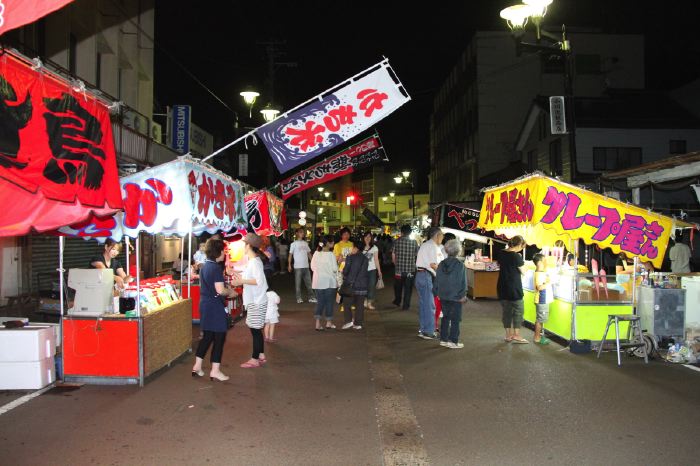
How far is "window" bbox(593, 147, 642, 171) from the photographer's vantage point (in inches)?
1046

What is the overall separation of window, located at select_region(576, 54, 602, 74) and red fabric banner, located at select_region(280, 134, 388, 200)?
23.3 metres

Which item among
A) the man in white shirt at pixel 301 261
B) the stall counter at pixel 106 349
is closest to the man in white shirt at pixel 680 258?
the man in white shirt at pixel 301 261

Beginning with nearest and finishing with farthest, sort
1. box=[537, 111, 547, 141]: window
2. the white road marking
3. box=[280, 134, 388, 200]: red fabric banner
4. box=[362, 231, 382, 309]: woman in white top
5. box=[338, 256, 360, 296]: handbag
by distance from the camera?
the white road marking, box=[338, 256, 360, 296]: handbag, box=[362, 231, 382, 309]: woman in white top, box=[280, 134, 388, 200]: red fabric banner, box=[537, 111, 547, 141]: window

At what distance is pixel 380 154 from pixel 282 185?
3511 mm

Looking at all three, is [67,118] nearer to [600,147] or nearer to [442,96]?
[600,147]

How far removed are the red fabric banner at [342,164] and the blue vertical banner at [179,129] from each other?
4.00 metres

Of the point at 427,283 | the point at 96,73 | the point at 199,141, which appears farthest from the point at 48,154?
the point at 199,141

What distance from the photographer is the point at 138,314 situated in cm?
705

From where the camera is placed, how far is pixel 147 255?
17.3m

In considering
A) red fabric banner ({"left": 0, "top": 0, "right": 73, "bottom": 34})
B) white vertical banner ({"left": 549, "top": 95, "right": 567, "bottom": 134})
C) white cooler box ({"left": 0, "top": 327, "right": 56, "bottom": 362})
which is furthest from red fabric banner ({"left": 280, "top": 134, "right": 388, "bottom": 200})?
red fabric banner ({"left": 0, "top": 0, "right": 73, "bottom": 34})

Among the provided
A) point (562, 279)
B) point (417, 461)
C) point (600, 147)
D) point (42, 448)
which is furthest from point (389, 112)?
point (600, 147)

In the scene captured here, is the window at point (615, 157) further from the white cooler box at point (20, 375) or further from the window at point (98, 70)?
the white cooler box at point (20, 375)

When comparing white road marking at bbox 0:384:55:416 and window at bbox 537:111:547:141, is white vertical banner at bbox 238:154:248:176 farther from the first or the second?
white road marking at bbox 0:384:55:416

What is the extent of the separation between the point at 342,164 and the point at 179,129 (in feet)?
20.0
